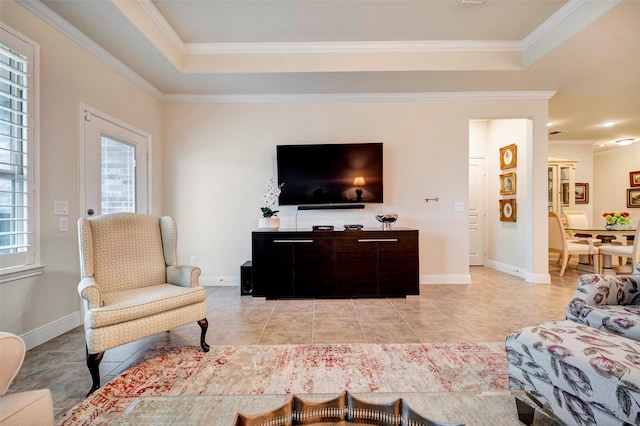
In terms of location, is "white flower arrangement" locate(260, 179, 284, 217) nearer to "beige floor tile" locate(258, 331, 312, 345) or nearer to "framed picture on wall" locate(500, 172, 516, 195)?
"beige floor tile" locate(258, 331, 312, 345)

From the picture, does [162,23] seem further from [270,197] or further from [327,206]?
[327,206]

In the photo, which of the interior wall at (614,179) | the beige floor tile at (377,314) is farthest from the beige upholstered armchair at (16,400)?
the interior wall at (614,179)

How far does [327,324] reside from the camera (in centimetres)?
254

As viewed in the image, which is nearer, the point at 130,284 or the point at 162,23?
the point at 130,284

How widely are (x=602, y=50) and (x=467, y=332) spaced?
3198 millimetres

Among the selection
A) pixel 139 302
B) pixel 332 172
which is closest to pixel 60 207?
pixel 139 302

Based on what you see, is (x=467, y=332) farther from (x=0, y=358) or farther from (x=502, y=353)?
(x=0, y=358)

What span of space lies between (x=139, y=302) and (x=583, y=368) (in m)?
2.37

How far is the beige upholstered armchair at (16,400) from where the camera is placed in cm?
81

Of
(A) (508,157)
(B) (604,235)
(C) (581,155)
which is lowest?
(B) (604,235)

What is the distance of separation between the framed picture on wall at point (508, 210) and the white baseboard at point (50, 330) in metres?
5.80

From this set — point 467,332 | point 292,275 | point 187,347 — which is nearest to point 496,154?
point 467,332

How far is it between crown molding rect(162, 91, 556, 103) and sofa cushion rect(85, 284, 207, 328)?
277 cm

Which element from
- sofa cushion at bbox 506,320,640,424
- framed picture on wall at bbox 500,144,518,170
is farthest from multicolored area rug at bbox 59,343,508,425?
framed picture on wall at bbox 500,144,518,170
